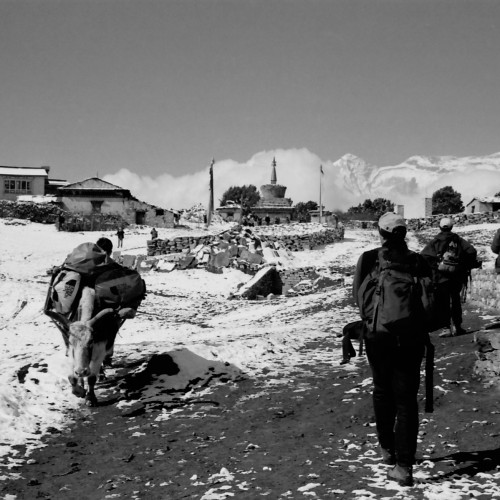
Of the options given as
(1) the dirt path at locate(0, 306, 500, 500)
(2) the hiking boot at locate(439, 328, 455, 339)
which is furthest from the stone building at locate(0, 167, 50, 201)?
(1) the dirt path at locate(0, 306, 500, 500)

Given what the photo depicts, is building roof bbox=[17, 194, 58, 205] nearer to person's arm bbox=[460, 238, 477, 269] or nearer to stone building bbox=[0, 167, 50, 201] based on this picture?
stone building bbox=[0, 167, 50, 201]

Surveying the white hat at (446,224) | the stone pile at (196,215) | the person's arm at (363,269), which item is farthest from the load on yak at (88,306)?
the stone pile at (196,215)

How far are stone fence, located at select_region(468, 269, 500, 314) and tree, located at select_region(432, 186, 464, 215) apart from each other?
9497cm

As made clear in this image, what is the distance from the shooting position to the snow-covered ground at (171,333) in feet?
26.5

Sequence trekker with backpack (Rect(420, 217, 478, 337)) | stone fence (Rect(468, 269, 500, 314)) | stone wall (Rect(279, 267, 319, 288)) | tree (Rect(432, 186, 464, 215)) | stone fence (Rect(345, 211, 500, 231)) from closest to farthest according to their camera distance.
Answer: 1. trekker with backpack (Rect(420, 217, 478, 337))
2. stone fence (Rect(468, 269, 500, 314))
3. stone wall (Rect(279, 267, 319, 288))
4. stone fence (Rect(345, 211, 500, 231))
5. tree (Rect(432, 186, 464, 215))

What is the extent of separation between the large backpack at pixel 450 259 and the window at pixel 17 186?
64.7 metres

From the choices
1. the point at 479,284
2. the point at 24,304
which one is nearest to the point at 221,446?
the point at 479,284

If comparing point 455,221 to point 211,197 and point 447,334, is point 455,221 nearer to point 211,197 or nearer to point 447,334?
point 211,197

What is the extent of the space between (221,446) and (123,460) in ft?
3.26

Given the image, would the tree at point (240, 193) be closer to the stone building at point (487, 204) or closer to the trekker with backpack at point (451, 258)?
the stone building at point (487, 204)

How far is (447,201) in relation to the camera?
10800 centimetres

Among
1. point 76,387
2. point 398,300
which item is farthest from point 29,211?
point 398,300

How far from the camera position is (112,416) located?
7.70 meters

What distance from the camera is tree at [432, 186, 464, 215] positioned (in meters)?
107
